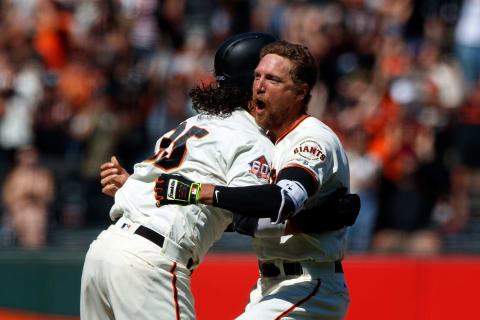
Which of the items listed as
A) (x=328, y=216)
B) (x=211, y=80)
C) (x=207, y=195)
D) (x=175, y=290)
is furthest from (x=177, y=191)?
(x=211, y=80)

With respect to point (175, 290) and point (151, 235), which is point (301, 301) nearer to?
point (175, 290)

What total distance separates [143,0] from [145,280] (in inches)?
345

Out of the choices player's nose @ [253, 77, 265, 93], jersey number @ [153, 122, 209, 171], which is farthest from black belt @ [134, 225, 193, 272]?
player's nose @ [253, 77, 265, 93]

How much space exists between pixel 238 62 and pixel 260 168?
30.0 inches

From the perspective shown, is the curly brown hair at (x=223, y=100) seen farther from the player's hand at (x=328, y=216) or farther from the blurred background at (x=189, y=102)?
the blurred background at (x=189, y=102)

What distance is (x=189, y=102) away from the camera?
10.8 m

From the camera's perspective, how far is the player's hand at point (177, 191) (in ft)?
14.2

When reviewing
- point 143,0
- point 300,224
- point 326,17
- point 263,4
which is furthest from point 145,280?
point 143,0

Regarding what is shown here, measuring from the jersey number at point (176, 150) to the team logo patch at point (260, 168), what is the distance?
353 mm

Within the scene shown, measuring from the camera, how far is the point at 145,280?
448cm

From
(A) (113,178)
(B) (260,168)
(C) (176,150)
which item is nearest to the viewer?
(B) (260,168)

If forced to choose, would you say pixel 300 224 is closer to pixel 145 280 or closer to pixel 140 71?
pixel 145 280

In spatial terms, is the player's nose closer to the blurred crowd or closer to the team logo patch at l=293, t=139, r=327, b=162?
the team logo patch at l=293, t=139, r=327, b=162

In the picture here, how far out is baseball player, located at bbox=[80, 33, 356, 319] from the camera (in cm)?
448
